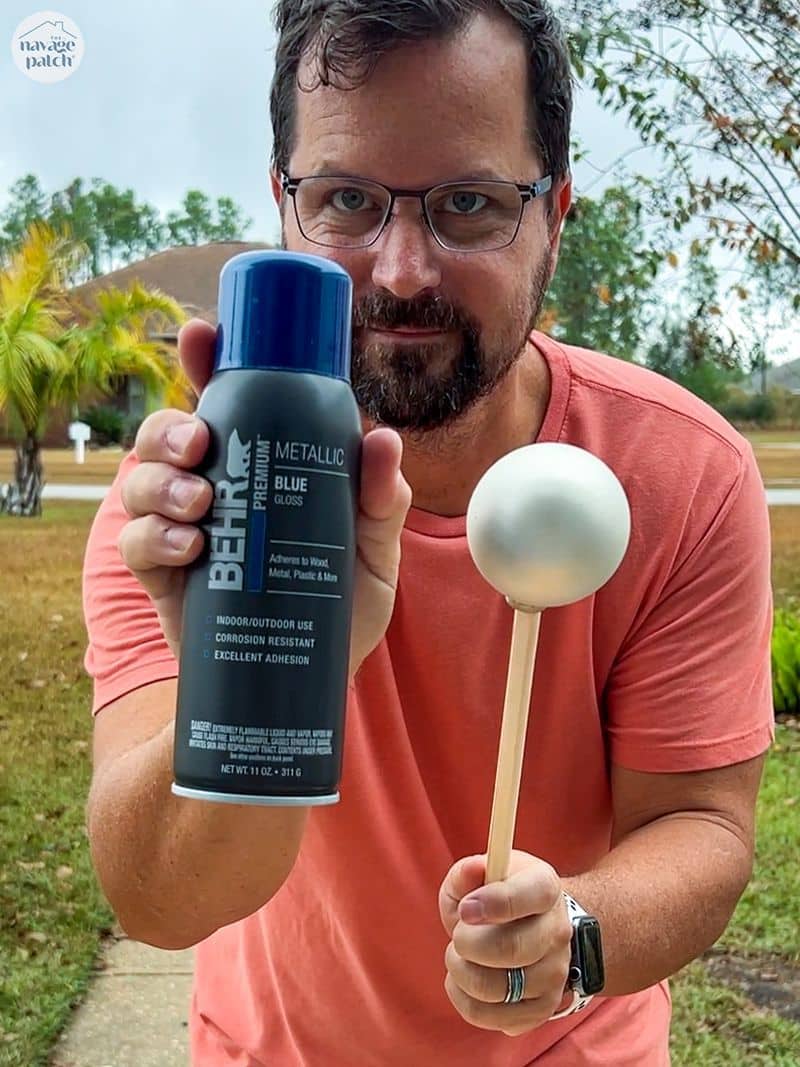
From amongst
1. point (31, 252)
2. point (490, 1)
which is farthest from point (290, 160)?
point (31, 252)

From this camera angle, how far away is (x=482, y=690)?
141 centimetres

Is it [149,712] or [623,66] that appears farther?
[623,66]

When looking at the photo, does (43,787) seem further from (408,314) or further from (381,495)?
(381,495)

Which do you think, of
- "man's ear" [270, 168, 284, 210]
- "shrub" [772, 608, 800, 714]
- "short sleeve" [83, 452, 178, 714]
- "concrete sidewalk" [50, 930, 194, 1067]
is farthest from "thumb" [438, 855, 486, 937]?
"shrub" [772, 608, 800, 714]

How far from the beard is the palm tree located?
2726mm

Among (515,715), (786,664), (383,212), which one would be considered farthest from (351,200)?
(786,664)

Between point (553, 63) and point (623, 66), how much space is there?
9.80 ft

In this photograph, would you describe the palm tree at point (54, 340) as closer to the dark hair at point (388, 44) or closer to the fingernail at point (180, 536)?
the dark hair at point (388, 44)

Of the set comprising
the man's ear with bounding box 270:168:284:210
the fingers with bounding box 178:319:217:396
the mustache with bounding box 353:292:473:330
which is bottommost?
the fingers with bounding box 178:319:217:396

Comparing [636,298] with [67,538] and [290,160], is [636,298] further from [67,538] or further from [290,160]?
[290,160]

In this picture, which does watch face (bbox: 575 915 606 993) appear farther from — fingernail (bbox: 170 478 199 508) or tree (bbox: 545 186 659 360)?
tree (bbox: 545 186 659 360)

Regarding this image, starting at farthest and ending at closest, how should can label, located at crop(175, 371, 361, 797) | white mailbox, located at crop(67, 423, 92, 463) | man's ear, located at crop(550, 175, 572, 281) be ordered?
white mailbox, located at crop(67, 423, 92, 463), man's ear, located at crop(550, 175, 572, 281), can label, located at crop(175, 371, 361, 797)

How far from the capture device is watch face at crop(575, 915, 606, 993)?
106cm

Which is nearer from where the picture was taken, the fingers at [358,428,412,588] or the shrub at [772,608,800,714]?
the fingers at [358,428,412,588]
